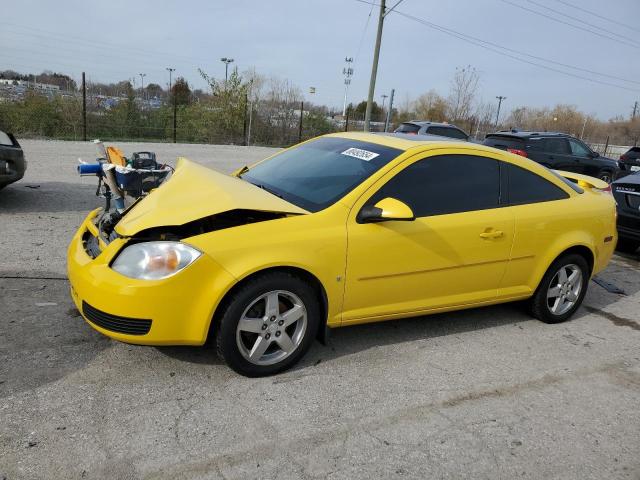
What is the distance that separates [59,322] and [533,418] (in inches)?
129

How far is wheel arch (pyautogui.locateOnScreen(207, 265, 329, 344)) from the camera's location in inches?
118

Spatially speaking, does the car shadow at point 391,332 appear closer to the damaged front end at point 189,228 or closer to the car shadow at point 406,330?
the car shadow at point 406,330

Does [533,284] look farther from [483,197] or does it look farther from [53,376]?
[53,376]

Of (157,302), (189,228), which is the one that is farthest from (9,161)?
(157,302)

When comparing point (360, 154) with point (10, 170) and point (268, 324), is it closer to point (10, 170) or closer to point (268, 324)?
point (268, 324)

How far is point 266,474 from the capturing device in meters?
2.39

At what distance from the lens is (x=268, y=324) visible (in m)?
3.13

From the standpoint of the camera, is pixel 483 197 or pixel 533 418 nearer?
pixel 533 418

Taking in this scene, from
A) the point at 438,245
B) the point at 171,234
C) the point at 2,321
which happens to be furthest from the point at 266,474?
the point at 2,321

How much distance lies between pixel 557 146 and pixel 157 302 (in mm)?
12680

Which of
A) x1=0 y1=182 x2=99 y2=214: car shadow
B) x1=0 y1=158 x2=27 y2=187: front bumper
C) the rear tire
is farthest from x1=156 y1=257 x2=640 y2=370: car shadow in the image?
x1=0 y1=158 x2=27 y2=187: front bumper

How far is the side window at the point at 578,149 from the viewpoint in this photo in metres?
13.5

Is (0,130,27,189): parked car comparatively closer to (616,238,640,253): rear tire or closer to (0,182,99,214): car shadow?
(0,182,99,214): car shadow

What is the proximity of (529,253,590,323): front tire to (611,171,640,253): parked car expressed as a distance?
315 cm
